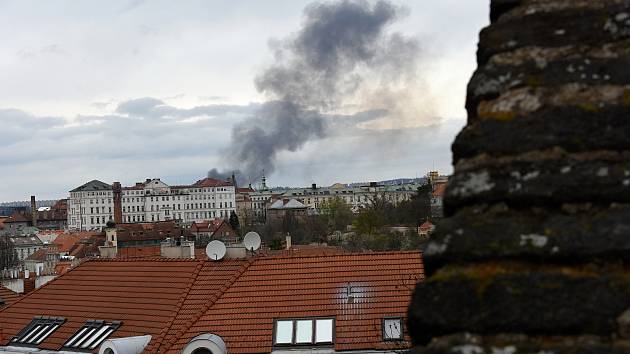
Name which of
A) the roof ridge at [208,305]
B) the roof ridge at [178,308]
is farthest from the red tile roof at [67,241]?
the roof ridge at [208,305]

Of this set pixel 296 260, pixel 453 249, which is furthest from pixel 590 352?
pixel 296 260

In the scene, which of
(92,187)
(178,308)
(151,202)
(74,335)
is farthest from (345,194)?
(178,308)

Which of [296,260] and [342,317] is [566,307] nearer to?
[342,317]

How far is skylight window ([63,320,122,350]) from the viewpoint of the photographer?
20.4 m

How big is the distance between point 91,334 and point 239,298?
4015mm

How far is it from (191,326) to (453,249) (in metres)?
16.6

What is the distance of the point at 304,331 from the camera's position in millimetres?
18500

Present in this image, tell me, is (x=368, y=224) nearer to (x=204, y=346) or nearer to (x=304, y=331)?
(x=304, y=331)

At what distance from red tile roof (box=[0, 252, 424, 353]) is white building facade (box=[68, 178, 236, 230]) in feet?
477

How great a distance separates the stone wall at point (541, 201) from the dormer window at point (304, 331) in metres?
15.2

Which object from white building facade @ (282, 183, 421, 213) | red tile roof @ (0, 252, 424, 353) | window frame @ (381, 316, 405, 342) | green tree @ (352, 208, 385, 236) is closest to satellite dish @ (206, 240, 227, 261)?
red tile roof @ (0, 252, 424, 353)

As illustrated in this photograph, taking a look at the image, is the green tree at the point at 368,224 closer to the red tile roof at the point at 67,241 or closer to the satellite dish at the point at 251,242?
the red tile roof at the point at 67,241

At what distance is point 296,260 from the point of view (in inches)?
809

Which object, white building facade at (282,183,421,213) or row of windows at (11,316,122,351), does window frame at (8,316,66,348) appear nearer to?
row of windows at (11,316,122,351)
